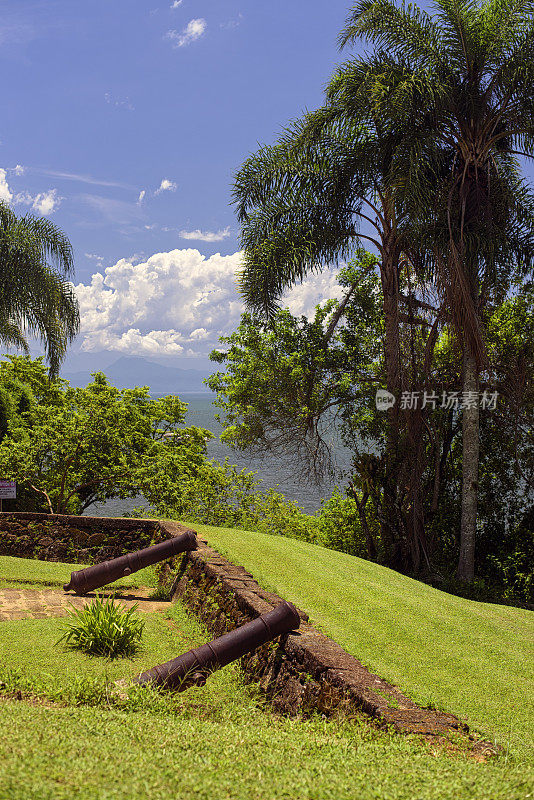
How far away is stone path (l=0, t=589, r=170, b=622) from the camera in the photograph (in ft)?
20.5

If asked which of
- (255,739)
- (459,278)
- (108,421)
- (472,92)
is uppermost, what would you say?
(472,92)

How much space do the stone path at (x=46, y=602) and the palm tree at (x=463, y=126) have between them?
7.48m

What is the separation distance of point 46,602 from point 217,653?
321 cm

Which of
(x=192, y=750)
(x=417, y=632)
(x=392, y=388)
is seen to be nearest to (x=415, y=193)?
(x=392, y=388)

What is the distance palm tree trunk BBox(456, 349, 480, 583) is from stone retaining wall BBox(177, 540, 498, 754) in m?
7.04

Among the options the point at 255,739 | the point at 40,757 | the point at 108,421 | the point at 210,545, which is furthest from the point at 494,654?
the point at 108,421

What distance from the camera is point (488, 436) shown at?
1411 centimetres

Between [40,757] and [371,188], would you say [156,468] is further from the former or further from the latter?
[40,757]

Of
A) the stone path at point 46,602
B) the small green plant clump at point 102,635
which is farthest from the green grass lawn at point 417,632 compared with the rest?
the small green plant clump at point 102,635

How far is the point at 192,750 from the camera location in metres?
2.72

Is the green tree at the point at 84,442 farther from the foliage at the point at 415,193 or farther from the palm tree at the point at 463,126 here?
the palm tree at the point at 463,126

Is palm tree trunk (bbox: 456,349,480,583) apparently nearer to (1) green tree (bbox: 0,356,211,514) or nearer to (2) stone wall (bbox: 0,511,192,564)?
(2) stone wall (bbox: 0,511,192,564)

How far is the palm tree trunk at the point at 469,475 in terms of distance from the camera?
39.3ft

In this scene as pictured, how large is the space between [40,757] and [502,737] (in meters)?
2.83
